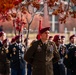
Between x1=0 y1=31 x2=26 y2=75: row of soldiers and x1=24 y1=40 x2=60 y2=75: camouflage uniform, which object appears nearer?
x1=24 y1=40 x2=60 y2=75: camouflage uniform

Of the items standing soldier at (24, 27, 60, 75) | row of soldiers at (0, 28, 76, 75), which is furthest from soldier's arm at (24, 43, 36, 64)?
row of soldiers at (0, 28, 76, 75)

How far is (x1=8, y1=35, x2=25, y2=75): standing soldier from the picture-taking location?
8648 mm

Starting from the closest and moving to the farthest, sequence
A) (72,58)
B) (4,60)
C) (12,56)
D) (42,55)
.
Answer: (42,55) < (72,58) < (4,60) < (12,56)

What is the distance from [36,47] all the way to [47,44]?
0.20 meters

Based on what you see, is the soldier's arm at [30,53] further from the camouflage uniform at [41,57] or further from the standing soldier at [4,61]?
the standing soldier at [4,61]

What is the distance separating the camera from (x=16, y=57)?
879 centimetres

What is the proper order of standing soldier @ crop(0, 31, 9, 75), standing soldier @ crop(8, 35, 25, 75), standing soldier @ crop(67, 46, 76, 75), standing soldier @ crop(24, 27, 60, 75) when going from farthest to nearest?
standing soldier @ crop(8, 35, 25, 75) → standing soldier @ crop(0, 31, 9, 75) → standing soldier @ crop(67, 46, 76, 75) → standing soldier @ crop(24, 27, 60, 75)

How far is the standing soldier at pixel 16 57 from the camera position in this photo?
8.65 metres

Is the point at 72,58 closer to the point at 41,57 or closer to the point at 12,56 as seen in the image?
the point at 41,57

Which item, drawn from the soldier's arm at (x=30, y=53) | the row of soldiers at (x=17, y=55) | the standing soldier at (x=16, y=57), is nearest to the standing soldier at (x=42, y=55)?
the soldier's arm at (x=30, y=53)

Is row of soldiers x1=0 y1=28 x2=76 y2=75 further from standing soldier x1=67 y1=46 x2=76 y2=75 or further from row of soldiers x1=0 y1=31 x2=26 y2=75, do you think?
standing soldier x1=67 y1=46 x2=76 y2=75

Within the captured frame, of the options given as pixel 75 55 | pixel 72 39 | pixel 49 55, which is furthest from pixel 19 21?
pixel 49 55

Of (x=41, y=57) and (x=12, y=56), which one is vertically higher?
(x=41, y=57)

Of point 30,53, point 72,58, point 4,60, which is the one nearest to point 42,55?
point 30,53
